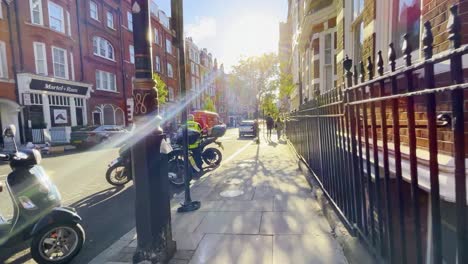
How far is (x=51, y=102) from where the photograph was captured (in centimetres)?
1784

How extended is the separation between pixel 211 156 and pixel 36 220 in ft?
18.0

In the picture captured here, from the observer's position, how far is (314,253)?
→ 2.86 meters

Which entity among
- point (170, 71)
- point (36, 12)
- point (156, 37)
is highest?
point (156, 37)

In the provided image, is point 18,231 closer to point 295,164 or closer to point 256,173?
point 256,173

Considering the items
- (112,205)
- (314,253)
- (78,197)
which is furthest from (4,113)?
(314,253)

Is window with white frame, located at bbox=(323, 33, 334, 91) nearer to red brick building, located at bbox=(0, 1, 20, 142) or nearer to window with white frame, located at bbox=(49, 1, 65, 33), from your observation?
A: red brick building, located at bbox=(0, 1, 20, 142)

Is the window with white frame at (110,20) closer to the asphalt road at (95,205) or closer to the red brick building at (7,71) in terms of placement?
the red brick building at (7,71)

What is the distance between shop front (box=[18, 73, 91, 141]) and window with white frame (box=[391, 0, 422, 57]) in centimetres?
1896

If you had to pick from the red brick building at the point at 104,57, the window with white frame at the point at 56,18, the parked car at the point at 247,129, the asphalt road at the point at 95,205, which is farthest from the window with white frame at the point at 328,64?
the red brick building at the point at 104,57

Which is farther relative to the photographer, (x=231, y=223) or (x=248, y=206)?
(x=248, y=206)

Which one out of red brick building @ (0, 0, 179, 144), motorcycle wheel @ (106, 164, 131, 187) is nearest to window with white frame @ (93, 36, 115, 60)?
red brick building @ (0, 0, 179, 144)

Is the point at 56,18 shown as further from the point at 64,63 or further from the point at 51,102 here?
the point at 51,102

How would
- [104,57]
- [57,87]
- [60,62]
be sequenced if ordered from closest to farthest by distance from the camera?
1. [57,87]
2. [60,62]
3. [104,57]

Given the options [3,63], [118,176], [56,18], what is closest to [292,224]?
[118,176]
